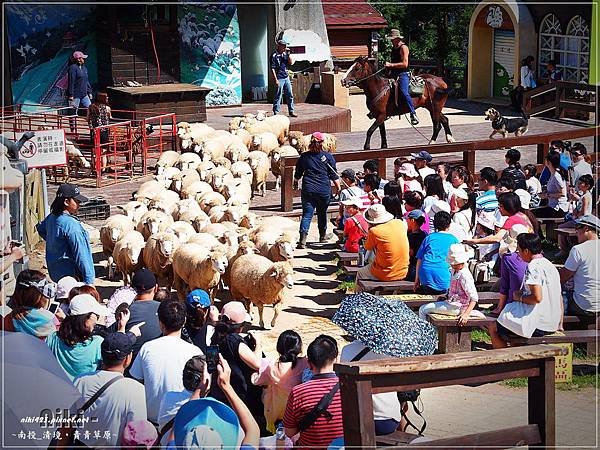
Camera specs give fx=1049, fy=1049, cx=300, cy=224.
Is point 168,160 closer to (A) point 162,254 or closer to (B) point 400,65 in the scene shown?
(B) point 400,65

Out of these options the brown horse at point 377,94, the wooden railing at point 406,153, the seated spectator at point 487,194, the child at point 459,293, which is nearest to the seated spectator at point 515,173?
the seated spectator at point 487,194

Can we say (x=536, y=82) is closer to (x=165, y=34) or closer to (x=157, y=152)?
(x=165, y=34)

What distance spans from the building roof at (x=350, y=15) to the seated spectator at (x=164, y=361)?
27.7m

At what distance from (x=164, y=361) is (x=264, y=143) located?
40.1 ft

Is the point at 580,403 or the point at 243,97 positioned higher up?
the point at 243,97

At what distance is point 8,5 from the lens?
24031 mm

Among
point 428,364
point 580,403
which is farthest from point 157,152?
point 428,364

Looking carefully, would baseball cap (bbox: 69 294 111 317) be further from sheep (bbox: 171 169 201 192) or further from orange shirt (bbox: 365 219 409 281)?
sheep (bbox: 171 169 201 192)

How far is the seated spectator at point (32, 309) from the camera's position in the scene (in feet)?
25.3

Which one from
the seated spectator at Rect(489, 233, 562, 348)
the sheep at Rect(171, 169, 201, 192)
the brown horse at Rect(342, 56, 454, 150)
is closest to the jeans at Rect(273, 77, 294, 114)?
the brown horse at Rect(342, 56, 454, 150)

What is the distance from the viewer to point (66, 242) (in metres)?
10.4

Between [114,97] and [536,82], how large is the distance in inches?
524

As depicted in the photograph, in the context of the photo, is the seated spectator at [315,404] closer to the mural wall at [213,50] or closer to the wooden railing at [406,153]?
the wooden railing at [406,153]

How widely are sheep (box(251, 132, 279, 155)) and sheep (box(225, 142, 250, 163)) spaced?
22.8 inches
